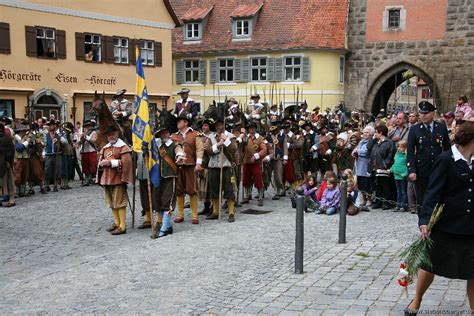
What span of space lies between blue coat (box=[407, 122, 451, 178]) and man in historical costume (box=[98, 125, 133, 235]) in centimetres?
458

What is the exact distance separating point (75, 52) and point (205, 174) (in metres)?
18.5

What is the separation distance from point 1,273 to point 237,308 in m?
3.54

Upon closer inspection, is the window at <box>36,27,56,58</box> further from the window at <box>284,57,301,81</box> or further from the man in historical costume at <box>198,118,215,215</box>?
the man in historical costume at <box>198,118,215,215</box>

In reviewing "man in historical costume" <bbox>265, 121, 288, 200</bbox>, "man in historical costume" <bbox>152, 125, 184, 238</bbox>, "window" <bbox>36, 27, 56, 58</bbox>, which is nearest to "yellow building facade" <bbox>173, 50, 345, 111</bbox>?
"window" <bbox>36, 27, 56, 58</bbox>

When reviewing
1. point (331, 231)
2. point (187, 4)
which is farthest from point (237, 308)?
point (187, 4)

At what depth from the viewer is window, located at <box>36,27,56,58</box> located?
26969 mm

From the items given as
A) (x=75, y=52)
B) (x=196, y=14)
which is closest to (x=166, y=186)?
(x=75, y=52)

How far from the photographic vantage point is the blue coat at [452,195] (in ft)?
17.3

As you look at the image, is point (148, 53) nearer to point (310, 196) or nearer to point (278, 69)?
point (278, 69)

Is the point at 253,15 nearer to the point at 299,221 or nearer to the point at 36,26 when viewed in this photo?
the point at 36,26

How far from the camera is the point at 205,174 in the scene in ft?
39.8

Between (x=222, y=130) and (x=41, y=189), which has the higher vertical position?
(x=222, y=130)

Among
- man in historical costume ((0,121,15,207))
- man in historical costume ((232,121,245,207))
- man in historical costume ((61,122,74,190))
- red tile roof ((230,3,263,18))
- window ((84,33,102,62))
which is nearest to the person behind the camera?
man in historical costume ((232,121,245,207))

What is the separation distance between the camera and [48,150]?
16.1m
